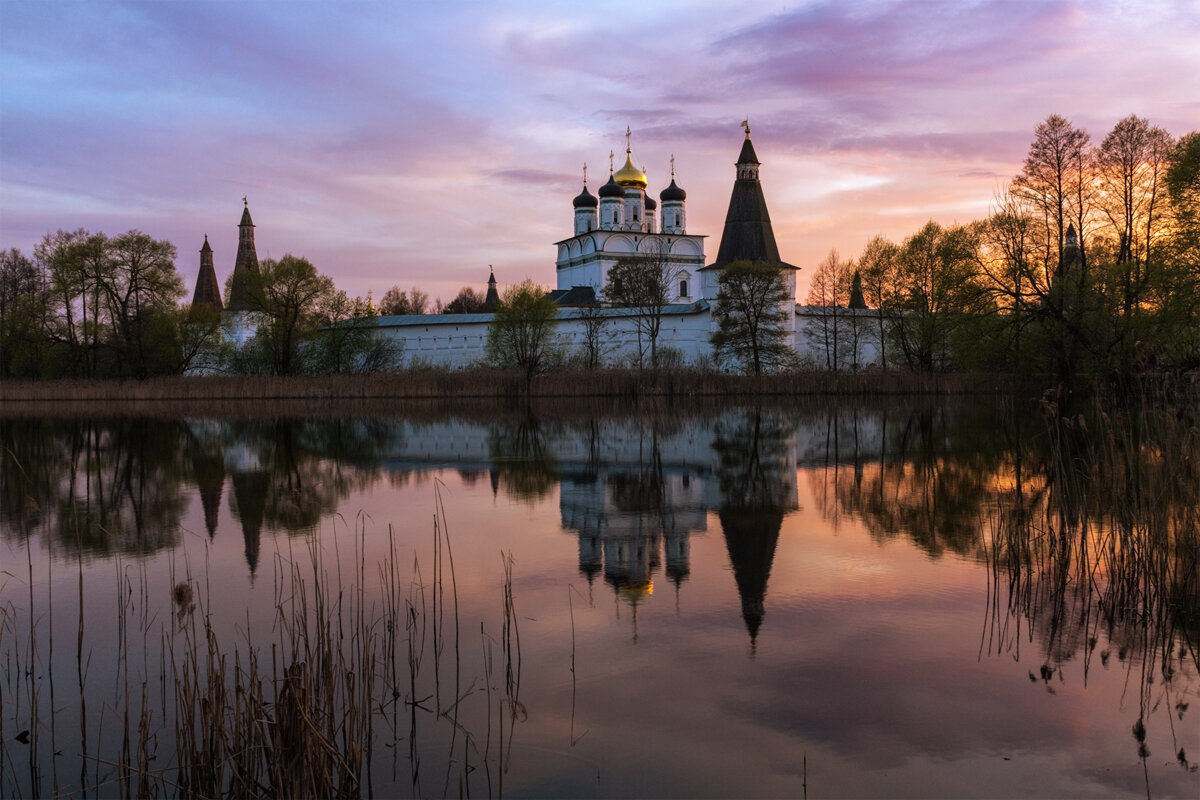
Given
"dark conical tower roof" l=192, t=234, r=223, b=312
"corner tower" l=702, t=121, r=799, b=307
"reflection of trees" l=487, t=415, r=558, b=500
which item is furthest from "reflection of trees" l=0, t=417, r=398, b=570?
"dark conical tower roof" l=192, t=234, r=223, b=312

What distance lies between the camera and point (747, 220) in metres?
45.8

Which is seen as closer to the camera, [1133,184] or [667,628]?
[667,628]

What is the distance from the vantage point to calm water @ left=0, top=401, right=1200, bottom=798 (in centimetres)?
348

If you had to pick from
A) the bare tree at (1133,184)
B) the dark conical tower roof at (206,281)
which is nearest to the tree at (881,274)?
the bare tree at (1133,184)

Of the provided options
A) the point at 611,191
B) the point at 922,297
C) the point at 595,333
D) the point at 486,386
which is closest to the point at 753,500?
the point at 486,386

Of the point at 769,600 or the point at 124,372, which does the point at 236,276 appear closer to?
the point at 124,372

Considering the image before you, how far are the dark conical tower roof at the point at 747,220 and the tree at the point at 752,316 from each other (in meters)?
7.67

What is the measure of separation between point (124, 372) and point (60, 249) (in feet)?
17.2

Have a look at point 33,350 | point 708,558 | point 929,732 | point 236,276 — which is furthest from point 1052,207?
point 33,350

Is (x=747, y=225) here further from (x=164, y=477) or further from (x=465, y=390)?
(x=164, y=477)

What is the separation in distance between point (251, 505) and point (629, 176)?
2028 inches

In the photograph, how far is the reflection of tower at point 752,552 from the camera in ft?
17.5

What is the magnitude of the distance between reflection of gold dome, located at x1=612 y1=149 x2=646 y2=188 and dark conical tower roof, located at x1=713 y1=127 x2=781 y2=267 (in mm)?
12852

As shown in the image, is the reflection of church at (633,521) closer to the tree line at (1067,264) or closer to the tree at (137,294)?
the tree line at (1067,264)
